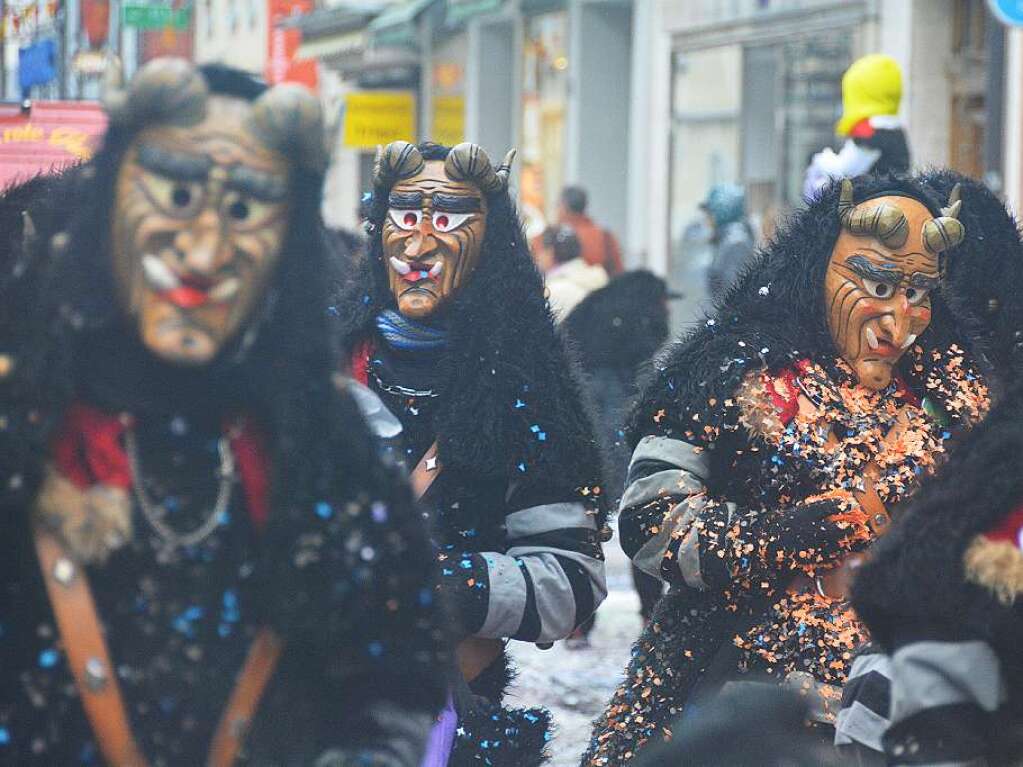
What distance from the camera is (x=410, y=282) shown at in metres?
4.70

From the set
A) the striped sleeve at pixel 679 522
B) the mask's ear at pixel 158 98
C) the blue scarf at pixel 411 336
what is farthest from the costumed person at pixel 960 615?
the blue scarf at pixel 411 336

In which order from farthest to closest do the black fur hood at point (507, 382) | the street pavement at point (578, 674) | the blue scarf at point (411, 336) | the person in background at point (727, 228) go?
the person in background at point (727, 228) < the street pavement at point (578, 674) < the blue scarf at point (411, 336) < the black fur hood at point (507, 382)

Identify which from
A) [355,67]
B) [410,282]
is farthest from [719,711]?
[355,67]

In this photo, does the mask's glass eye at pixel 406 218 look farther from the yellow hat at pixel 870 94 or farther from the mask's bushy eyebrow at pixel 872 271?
the yellow hat at pixel 870 94

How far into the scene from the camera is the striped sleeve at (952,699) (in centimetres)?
285

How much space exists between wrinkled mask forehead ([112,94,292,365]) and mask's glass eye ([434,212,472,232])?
2.06 meters

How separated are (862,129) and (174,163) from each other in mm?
7316

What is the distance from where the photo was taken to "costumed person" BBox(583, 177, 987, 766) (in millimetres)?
4328

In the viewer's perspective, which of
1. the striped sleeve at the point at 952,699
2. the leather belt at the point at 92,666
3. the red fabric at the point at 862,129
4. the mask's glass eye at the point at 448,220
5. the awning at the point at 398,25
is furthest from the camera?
the awning at the point at 398,25

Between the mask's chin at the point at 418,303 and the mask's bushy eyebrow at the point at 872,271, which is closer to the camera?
the mask's bushy eyebrow at the point at 872,271

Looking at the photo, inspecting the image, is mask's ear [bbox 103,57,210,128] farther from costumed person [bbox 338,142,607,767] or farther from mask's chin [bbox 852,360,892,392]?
mask's chin [bbox 852,360,892,392]

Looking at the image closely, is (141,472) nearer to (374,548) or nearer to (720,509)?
(374,548)

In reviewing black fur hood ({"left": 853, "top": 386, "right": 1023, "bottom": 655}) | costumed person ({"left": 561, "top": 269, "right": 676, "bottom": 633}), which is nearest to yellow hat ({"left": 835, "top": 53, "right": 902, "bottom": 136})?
costumed person ({"left": 561, "top": 269, "right": 676, "bottom": 633})

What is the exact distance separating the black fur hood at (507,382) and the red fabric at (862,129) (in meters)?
5.13
